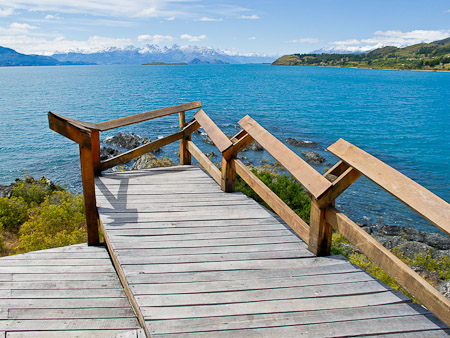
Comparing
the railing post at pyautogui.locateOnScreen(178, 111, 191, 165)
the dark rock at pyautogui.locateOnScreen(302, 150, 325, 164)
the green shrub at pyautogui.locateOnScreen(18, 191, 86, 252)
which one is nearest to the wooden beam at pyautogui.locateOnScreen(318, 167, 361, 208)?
the green shrub at pyautogui.locateOnScreen(18, 191, 86, 252)

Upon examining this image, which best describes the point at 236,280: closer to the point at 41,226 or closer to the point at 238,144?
the point at 238,144

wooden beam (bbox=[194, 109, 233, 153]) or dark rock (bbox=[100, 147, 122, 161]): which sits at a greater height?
wooden beam (bbox=[194, 109, 233, 153])

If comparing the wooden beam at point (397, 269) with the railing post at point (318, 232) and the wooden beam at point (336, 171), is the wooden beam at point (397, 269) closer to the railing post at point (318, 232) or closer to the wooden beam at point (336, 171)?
the railing post at point (318, 232)

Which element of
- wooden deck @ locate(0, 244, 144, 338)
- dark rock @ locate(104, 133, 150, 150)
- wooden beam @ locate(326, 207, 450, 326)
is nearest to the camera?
wooden beam @ locate(326, 207, 450, 326)

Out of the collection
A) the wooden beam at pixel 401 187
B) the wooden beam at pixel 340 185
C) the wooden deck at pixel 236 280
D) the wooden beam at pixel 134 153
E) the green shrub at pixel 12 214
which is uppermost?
the wooden beam at pixel 401 187

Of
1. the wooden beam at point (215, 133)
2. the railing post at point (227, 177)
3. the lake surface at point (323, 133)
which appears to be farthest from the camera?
the lake surface at point (323, 133)

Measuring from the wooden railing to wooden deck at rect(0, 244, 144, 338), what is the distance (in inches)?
24.8

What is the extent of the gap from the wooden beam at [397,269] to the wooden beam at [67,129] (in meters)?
2.99

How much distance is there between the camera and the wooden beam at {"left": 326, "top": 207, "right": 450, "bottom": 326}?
9.09ft

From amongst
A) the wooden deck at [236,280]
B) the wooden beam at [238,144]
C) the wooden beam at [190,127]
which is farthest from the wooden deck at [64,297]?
the wooden beam at [190,127]

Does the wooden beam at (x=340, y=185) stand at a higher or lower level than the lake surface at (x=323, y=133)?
higher

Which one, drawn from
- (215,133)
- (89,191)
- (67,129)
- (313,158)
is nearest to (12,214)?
(89,191)

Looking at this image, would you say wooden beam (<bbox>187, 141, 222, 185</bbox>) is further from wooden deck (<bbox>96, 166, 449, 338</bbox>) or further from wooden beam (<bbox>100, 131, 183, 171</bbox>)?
wooden deck (<bbox>96, 166, 449, 338</bbox>)

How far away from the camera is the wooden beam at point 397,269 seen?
277 cm
